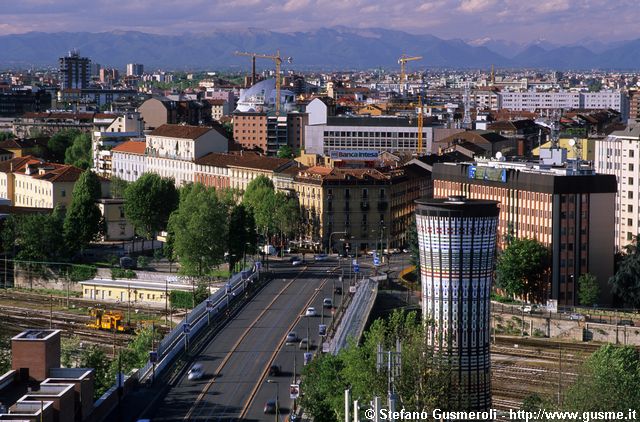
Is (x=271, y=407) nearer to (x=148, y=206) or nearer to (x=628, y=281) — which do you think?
(x=628, y=281)

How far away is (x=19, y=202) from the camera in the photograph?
7856 centimetres

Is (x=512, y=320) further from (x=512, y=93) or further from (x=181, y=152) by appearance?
(x=512, y=93)

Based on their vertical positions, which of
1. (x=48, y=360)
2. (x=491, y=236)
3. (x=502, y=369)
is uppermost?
(x=491, y=236)

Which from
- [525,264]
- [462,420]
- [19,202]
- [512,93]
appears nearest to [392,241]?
[525,264]

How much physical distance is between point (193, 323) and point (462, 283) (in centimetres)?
1299

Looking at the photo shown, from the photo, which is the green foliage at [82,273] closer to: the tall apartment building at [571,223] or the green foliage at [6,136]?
the tall apartment building at [571,223]

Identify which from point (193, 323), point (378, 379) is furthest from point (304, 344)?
point (378, 379)

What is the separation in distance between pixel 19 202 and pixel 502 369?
4151cm

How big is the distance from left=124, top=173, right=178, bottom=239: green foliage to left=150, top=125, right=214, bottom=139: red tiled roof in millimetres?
15570

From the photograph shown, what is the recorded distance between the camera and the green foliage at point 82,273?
61531 mm

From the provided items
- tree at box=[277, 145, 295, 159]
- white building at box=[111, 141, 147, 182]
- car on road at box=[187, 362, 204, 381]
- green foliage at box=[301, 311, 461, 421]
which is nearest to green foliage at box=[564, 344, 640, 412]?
green foliage at box=[301, 311, 461, 421]

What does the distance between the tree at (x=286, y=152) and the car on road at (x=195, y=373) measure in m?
63.0

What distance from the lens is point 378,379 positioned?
29.4 metres

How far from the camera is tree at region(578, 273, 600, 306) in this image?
50719 mm
